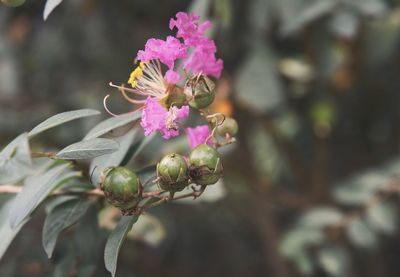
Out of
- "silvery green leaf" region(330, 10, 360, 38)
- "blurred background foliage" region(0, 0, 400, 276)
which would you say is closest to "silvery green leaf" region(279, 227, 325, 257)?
"blurred background foliage" region(0, 0, 400, 276)

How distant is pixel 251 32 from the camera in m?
1.66

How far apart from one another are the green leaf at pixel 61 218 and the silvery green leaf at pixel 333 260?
0.70 m

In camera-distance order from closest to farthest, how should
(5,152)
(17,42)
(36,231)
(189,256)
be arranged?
1. (5,152)
2. (36,231)
3. (17,42)
4. (189,256)

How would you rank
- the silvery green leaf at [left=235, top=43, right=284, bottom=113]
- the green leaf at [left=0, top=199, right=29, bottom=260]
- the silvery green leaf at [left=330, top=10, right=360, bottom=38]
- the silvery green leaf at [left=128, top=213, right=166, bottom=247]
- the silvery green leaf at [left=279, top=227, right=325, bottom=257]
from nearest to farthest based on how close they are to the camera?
the green leaf at [left=0, top=199, right=29, bottom=260] → the silvery green leaf at [left=128, top=213, right=166, bottom=247] → the silvery green leaf at [left=330, top=10, right=360, bottom=38] → the silvery green leaf at [left=279, top=227, right=325, bottom=257] → the silvery green leaf at [left=235, top=43, right=284, bottom=113]

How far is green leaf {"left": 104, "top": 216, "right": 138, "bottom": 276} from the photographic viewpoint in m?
0.70

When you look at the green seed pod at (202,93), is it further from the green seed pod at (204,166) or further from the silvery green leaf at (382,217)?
the silvery green leaf at (382,217)

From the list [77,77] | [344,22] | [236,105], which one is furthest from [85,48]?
[344,22]

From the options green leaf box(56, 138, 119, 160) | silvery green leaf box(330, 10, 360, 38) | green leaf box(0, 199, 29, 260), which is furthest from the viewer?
silvery green leaf box(330, 10, 360, 38)

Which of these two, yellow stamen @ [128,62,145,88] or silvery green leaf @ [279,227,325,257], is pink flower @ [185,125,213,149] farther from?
silvery green leaf @ [279,227,325,257]

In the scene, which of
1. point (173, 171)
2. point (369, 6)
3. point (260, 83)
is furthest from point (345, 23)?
point (173, 171)

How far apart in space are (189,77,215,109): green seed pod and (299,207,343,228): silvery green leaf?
2.55ft

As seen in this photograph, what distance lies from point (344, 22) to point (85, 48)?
2.90 feet

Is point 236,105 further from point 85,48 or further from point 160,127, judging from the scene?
point 160,127

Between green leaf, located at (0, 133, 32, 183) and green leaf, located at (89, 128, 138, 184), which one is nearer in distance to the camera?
green leaf, located at (0, 133, 32, 183)
